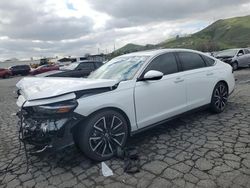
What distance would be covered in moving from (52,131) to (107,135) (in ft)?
2.80

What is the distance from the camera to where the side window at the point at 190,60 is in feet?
17.5

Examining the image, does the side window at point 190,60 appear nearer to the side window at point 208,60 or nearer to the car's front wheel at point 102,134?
the side window at point 208,60

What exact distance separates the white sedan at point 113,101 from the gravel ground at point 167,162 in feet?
1.15

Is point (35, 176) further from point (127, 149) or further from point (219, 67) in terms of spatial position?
point (219, 67)

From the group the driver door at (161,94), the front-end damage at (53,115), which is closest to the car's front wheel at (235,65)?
the driver door at (161,94)

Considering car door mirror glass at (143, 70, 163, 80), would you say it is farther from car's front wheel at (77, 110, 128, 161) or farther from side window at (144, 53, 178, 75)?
car's front wheel at (77, 110, 128, 161)

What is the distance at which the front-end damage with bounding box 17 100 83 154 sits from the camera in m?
3.57

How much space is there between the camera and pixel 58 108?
3.58 metres

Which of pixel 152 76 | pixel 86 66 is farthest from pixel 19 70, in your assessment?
pixel 152 76

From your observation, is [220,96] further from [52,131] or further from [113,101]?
[52,131]

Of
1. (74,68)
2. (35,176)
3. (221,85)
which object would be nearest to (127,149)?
(35,176)

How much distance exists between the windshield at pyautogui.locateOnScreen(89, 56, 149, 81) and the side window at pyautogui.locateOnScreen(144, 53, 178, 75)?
187 millimetres

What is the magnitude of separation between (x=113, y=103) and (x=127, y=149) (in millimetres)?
845

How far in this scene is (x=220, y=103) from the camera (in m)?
6.07
